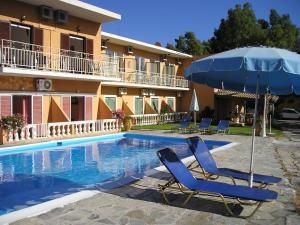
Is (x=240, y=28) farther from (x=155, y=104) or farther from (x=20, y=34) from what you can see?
(x=20, y=34)

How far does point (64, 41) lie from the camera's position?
1852 centimetres

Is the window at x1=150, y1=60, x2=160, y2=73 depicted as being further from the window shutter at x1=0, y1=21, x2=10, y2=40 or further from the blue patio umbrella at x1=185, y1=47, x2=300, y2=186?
the blue patio umbrella at x1=185, y1=47, x2=300, y2=186

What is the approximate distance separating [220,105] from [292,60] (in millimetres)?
28836

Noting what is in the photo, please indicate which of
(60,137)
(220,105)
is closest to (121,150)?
(60,137)

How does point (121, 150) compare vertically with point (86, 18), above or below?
below

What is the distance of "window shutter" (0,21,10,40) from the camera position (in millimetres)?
15281

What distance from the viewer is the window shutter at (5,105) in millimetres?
15383

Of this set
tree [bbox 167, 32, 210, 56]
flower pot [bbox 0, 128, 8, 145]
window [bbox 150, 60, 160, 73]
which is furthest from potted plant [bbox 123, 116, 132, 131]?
tree [bbox 167, 32, 210, 56]

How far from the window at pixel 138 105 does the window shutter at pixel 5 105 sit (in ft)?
41.9

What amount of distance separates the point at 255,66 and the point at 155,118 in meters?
21.5

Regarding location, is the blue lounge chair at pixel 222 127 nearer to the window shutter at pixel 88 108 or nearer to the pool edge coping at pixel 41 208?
the window shutter at pixel 88 108

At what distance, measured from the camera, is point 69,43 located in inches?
746

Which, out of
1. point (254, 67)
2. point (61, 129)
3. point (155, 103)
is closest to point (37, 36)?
point (61, 129)

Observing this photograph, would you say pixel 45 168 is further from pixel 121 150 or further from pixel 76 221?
pixel 76 221
